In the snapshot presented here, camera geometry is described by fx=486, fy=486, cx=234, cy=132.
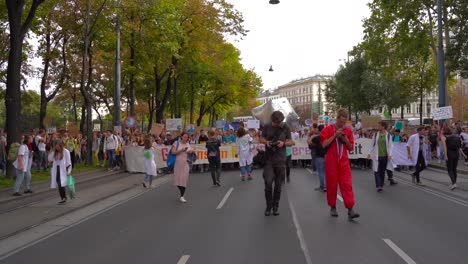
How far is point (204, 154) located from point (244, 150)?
18.9 feet

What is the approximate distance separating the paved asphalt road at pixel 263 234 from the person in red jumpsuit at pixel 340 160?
50 cm

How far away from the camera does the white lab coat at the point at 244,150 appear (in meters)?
17.0

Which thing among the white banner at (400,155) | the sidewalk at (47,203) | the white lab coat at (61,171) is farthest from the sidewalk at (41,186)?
the white banner at (400,155)

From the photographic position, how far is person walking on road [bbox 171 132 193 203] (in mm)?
12086

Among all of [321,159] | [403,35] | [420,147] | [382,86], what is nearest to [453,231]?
[321,159]

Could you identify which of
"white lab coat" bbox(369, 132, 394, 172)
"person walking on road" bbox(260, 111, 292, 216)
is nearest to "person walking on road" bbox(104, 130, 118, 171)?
"white lab coat" bbox(369, 132, 394, 172)

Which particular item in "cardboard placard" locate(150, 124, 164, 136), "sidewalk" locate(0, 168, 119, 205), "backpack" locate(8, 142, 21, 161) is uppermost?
"cardboard placard" locate(150, 124, 164, 136)

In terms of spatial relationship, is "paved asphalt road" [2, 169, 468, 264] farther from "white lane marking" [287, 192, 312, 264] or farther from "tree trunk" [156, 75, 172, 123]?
"tree trunk" [156, 75, 172, 123]

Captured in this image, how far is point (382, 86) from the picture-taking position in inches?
1833

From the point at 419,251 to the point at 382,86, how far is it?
139 ft

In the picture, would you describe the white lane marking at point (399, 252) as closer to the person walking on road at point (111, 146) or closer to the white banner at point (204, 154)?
the white banner at point (204, 154)

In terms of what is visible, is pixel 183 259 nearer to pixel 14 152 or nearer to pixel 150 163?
pixel 150 163

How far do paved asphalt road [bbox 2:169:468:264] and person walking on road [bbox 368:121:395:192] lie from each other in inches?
53.2

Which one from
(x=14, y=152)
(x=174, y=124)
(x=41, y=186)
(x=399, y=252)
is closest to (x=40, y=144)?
(x=41, y=186)
